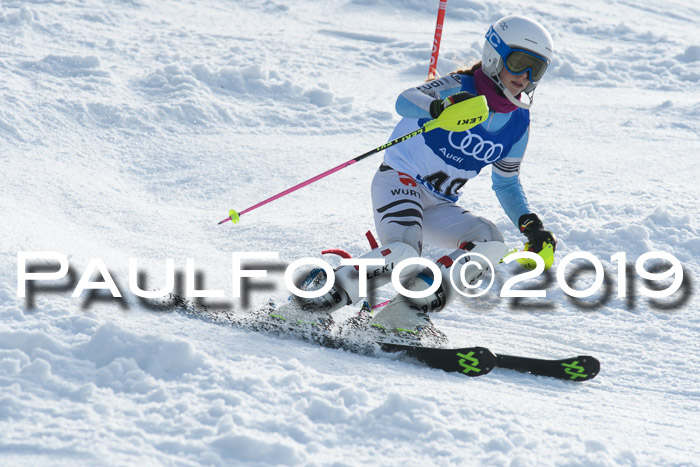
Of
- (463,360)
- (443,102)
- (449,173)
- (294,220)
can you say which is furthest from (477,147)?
(294,220)

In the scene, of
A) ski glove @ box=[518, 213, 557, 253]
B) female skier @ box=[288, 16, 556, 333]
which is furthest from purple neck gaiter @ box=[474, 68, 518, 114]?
ski glove @ box=[518, 213, 557, 253]

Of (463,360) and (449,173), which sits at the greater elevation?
(449,173)

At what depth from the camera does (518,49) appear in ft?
12.3

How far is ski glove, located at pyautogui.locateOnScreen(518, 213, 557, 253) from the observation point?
155 inches

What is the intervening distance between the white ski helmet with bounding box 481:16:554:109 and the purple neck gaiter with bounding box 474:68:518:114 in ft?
0.11

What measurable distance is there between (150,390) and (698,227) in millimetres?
4075

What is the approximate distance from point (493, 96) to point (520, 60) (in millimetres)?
207

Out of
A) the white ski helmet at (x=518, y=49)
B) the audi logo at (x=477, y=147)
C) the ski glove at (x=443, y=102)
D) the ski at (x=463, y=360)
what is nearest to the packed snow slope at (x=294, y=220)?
the ski at (x=463, y=360)

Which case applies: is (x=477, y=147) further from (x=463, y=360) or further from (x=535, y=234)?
(x=463, y=360)

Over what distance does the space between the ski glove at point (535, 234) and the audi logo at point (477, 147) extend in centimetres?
37

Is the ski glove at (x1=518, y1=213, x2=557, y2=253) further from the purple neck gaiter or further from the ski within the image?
the ski

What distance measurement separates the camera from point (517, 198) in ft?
13.6

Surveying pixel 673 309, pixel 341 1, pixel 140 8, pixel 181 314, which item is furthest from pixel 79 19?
pixel 673 309

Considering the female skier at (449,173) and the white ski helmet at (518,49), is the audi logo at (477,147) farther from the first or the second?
the white ski helmet at (518,49)
